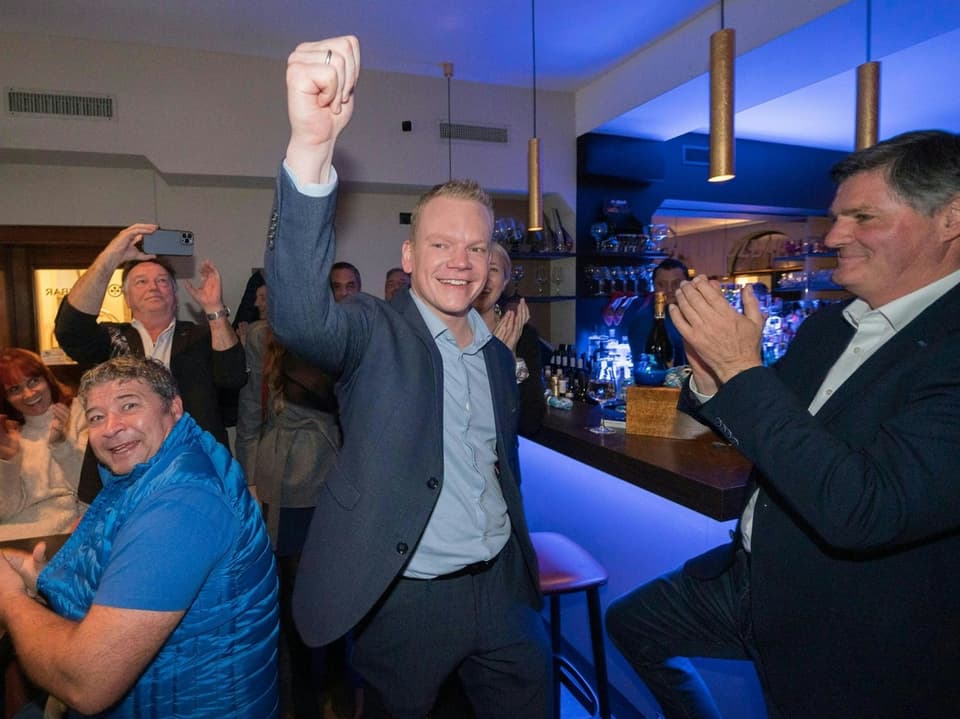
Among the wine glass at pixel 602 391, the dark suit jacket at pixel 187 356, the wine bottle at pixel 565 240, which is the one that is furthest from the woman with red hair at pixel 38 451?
the wine bottle at pixel 565 240

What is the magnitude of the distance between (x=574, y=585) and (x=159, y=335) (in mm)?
1854

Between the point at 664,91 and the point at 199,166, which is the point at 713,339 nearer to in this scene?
the point at 664,91

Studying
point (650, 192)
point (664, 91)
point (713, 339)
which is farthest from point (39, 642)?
point (650, 192)

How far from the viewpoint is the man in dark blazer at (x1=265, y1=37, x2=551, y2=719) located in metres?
1.18

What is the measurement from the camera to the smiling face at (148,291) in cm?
240

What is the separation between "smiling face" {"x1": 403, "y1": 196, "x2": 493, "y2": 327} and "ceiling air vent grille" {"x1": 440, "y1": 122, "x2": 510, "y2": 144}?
379 centimetres

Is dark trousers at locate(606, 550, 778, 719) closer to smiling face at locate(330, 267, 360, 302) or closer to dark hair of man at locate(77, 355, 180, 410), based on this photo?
dark hair of man at locate(77, 355, 180, 410)

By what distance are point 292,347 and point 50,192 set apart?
4.28 m

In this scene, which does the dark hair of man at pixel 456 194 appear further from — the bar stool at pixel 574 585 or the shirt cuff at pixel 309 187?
the bar stool at pixel 574 585

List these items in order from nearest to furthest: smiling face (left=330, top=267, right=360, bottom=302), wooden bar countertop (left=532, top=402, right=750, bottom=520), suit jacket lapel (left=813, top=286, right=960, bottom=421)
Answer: suit jacket lapel (left=813, top=286, right=960, bottom=421) → wooden bar countertop (left=532, top=402, right=750, bottom=520) → smiling face (left=330, top=267, right=360, bottom=302)

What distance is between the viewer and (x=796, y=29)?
319 centimetres

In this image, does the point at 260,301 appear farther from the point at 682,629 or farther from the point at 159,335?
the point at 682,629

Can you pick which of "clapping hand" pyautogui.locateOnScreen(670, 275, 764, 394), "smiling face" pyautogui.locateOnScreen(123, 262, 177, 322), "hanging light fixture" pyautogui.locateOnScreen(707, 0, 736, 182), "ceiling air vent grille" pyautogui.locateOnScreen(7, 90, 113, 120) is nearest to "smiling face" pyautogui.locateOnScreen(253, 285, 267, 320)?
"ceiling air vent grille" pyautogui.locateOnScreen(7, 90, 113, 120)

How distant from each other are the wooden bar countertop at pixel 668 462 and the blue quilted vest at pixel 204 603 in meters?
1.04
